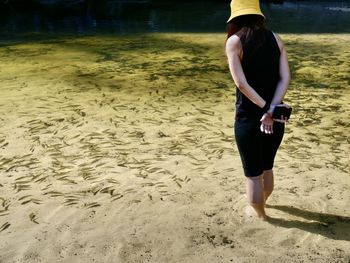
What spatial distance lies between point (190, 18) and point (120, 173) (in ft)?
58.8

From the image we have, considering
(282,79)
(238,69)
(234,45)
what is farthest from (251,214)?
(234,45)

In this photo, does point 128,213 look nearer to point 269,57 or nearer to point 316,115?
point 269,57

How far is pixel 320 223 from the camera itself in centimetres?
369

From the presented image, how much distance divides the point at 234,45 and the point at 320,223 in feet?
5.87

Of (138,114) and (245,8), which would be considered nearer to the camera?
(245,8)

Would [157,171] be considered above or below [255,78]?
below

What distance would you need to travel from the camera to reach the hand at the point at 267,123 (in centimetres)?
303

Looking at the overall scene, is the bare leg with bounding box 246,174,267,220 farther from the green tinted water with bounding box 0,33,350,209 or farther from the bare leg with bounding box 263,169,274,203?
the green tinted water with bounding box 0,33,350,209

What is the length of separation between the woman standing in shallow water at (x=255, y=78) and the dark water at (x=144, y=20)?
1372cm

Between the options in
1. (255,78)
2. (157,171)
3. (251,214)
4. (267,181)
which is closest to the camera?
(255,78)

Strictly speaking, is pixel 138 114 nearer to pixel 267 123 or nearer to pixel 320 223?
pixel 320 223

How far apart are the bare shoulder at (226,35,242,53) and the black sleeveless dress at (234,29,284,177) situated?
0.03 m

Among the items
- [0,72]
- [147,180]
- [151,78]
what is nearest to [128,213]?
[147,180]

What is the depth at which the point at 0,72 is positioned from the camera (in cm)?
955
